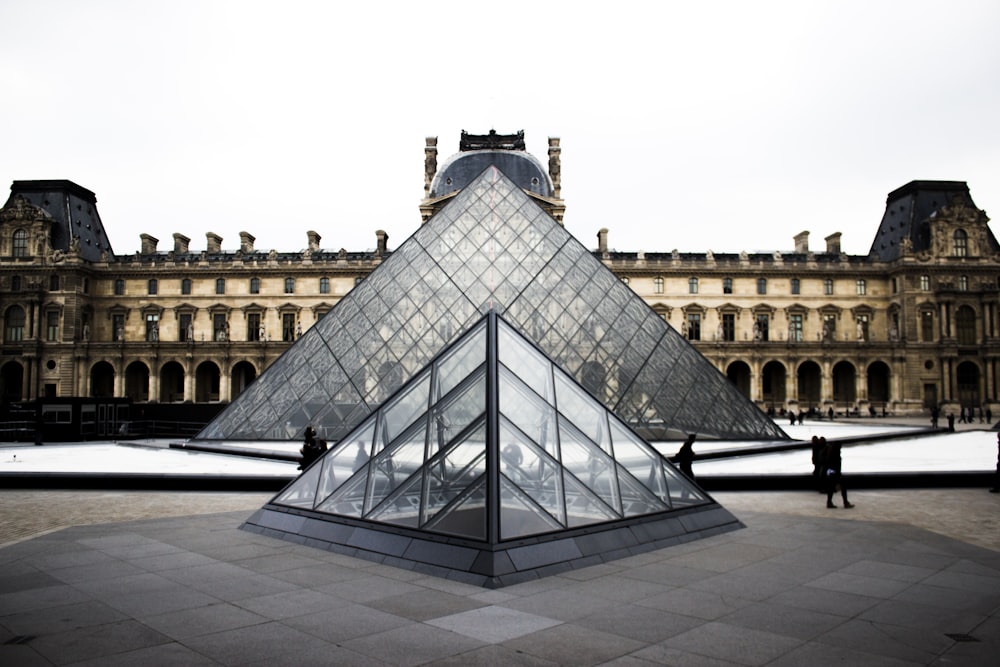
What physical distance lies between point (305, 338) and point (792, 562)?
14.2 m

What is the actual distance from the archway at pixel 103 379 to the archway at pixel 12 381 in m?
3.89

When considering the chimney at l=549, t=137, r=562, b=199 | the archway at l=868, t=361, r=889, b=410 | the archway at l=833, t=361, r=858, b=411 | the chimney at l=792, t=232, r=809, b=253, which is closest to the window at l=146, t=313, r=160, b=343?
the chimney at l=549, t=137, r=562, b=199

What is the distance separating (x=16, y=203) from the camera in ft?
147

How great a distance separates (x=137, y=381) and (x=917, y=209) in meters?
52.0

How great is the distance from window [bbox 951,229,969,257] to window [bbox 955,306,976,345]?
342cm

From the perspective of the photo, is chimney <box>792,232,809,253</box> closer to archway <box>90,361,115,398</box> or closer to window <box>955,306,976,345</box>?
window <box>955,306,976,345</box>

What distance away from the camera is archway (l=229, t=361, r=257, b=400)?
47.1m

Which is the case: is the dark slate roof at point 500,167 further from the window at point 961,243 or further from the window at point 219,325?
the window at point 961,243

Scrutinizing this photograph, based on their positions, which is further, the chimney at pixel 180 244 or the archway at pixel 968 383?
the chimney at pixel 180 244

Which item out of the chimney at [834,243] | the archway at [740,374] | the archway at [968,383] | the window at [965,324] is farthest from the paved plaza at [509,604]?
the chimney at [834,243]

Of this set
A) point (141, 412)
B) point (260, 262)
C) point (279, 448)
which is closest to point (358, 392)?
point (279, 448)

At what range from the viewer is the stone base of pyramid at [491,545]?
5.48m

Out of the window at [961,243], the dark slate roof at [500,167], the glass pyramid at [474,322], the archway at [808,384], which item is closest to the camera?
the glass pyramid at [474,322]

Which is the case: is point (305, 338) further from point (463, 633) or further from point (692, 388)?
point (463, 633)
